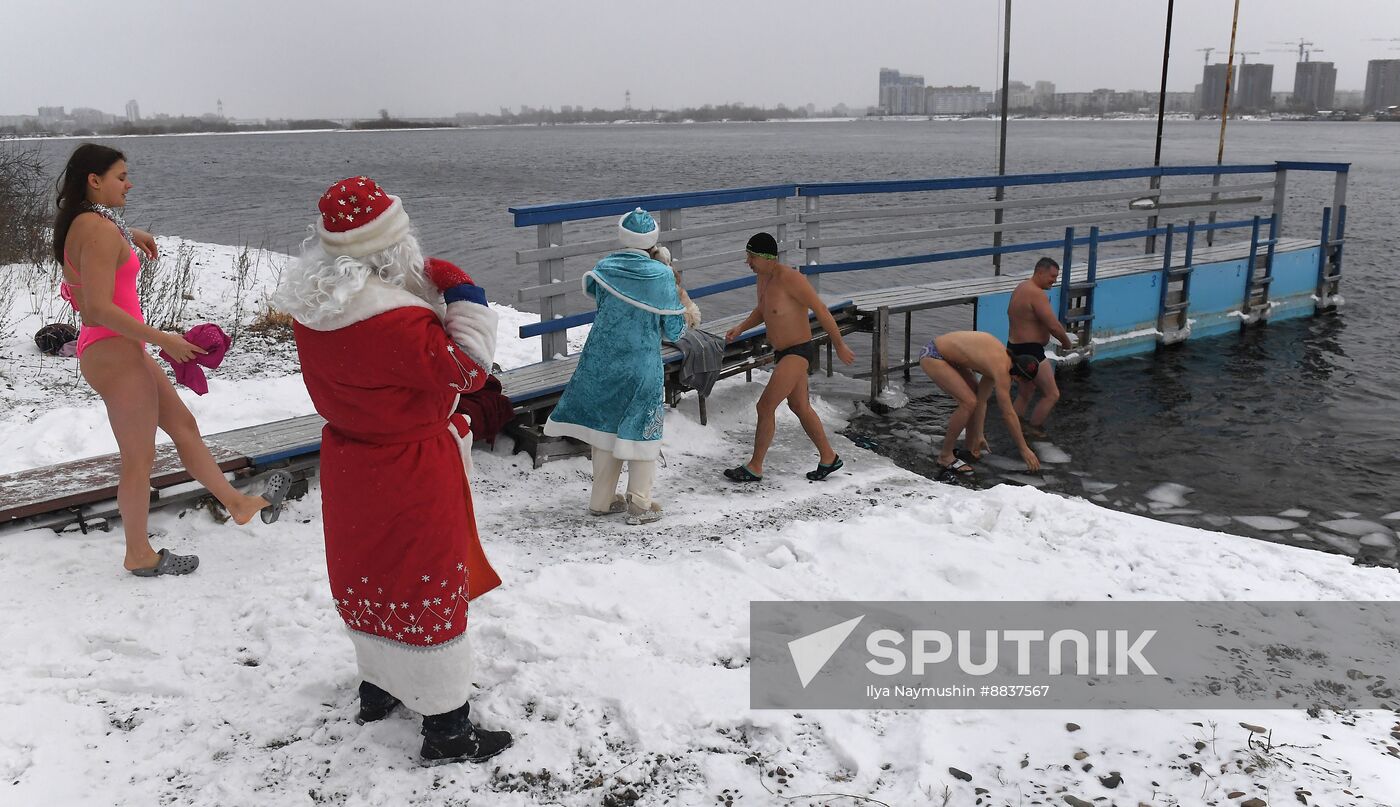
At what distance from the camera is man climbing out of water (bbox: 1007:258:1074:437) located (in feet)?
28.6

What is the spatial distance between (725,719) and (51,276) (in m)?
11.3

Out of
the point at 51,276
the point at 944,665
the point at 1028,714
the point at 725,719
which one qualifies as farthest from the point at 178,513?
the point at 51,276

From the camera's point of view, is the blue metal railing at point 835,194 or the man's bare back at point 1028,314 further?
the man's bare back at point 1028,314

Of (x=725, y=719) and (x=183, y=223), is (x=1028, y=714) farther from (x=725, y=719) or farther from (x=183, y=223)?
(x=183, y=223)

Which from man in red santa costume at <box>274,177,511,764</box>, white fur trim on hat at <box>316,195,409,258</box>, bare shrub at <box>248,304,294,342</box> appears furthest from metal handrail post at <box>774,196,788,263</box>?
white fur trim on hat at <box>316,195,409,258</box>

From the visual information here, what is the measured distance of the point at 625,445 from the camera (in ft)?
18.1

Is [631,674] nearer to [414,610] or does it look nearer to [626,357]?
[414,610]

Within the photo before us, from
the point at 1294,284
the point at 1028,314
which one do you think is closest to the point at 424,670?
the point at 1028,314

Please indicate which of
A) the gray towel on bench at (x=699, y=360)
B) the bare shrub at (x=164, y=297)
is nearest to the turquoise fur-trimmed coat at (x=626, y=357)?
the gray towel on bench at (x=699, y=360)

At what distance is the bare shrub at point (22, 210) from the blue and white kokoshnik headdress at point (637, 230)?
32.1 feet

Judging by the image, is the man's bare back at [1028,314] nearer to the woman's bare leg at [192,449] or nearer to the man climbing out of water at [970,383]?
the man climbing out of water at [970,383]

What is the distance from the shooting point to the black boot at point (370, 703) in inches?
137

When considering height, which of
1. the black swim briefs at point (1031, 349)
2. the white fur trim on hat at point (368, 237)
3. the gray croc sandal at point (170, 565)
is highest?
the white fur trim on hat at point (368, 237)

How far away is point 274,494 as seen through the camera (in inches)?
203
